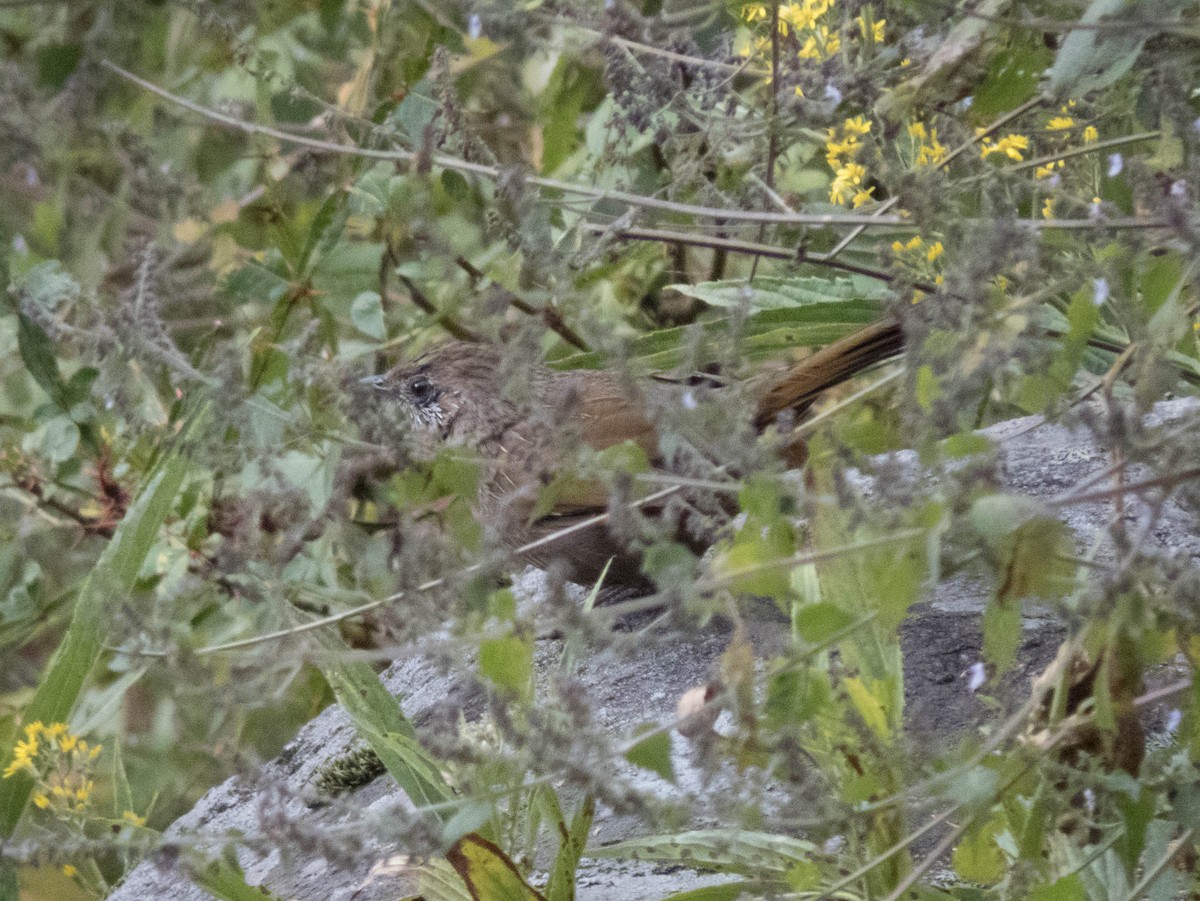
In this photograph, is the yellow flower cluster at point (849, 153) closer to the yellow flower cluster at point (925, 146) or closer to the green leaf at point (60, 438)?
the yellow flower cluster at point (925, 146)

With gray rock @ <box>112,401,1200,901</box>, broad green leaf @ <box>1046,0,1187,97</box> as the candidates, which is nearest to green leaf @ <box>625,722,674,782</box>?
gray rock @ <box>112,401,1200,901</box>

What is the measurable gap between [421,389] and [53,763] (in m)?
1.87

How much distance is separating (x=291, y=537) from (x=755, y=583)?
2.90ft

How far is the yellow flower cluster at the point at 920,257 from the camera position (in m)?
2.84

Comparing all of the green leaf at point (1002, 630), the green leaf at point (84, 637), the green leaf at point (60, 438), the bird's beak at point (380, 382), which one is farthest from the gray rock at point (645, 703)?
the green leaf at point (60, 438)

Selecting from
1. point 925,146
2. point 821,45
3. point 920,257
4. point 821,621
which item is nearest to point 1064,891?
point 821,621

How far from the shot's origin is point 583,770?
1478mm

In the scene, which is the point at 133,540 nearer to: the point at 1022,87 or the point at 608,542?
the point at 608,542

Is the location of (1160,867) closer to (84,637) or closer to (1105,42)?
(1105,42)

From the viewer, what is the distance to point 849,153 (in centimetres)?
277

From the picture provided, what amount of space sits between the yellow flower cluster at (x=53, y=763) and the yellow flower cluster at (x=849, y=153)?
6.75 ft

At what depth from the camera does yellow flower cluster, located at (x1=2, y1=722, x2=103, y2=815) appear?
2.90 m

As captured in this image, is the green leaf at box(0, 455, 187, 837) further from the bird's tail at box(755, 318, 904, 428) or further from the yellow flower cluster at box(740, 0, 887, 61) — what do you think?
the yellow flower cluster at box(740, 0, 887, 61)

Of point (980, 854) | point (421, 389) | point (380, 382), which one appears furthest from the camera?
point (421, 389)
